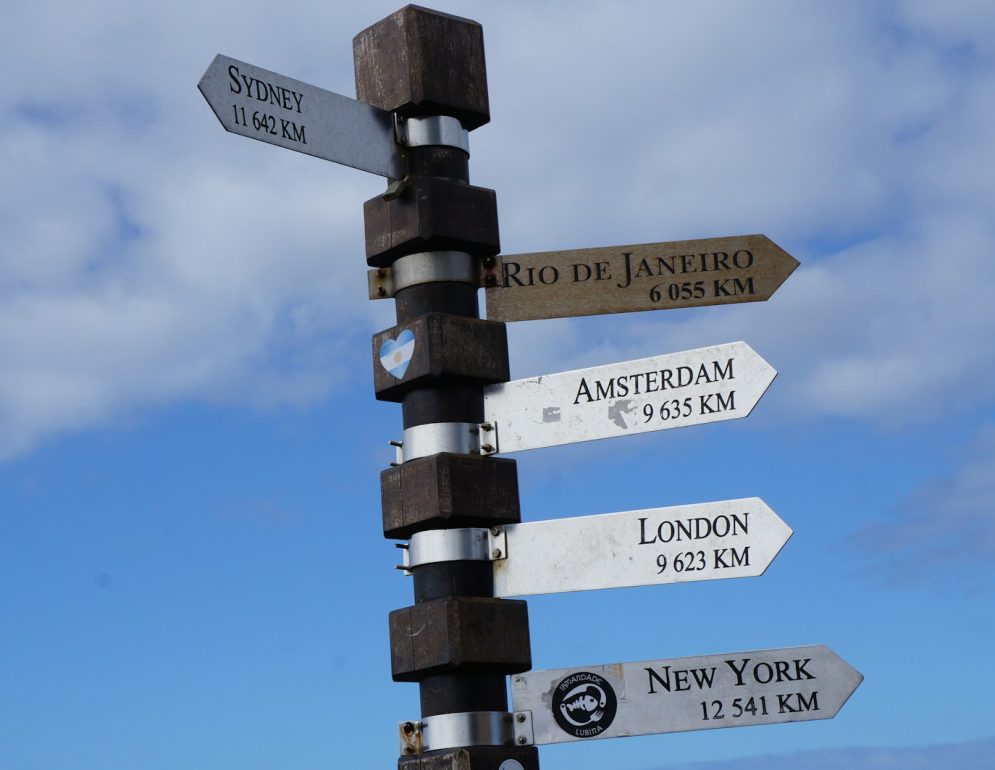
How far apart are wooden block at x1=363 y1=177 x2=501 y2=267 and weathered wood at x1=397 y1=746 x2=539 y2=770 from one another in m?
1.71

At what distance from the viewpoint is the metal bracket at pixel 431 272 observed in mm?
4984

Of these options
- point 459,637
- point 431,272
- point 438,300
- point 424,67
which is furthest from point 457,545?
point 424,67

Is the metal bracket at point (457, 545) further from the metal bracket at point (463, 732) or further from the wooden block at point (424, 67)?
the wooden block at point (424, 67)

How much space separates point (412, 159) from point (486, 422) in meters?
0.99

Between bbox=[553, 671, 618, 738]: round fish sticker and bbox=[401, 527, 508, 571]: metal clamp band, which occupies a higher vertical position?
bbox=[401, 527, 508, 571]: metal clamp band

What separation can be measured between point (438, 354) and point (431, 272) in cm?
35

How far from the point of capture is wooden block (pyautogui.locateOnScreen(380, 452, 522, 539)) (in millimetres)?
4723

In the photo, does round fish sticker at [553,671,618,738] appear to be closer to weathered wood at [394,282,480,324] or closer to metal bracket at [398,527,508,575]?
metal bracket at [398,527,508,575]

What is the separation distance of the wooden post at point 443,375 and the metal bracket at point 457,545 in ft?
0.09

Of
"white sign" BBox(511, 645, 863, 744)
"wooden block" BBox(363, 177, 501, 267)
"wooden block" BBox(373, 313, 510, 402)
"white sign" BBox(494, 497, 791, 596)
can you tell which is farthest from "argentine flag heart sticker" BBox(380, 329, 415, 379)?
"white sign" BBox(511, 645, 863, 744)

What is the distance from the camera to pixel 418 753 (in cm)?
470

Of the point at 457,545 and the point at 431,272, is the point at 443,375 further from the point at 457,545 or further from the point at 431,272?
the point at 457,545

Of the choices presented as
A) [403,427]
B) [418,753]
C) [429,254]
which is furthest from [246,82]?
[418,753]

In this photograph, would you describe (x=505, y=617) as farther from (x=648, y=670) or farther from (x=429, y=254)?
(x=429, y=254)
